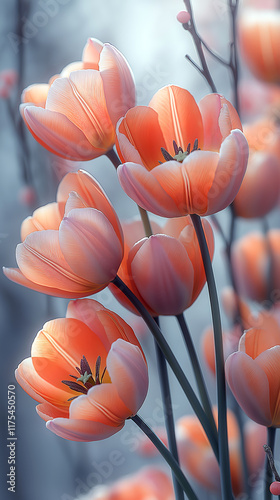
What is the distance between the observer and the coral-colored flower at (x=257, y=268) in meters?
0.31

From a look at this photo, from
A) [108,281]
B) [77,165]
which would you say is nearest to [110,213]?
[108,281]

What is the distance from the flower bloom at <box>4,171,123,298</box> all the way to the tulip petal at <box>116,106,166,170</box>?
0.03m

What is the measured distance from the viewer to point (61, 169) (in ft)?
1.12

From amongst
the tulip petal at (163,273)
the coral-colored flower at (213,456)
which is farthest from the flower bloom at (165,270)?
the coral-colored flower at (213,456)

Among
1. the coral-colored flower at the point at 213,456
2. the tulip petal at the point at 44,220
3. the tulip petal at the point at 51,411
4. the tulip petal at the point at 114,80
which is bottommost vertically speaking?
the coral-colored flower at the point at 213,456

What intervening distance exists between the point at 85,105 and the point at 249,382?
5.6 inches

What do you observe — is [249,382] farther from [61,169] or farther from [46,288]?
[61,169]

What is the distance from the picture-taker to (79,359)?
230 millimetres

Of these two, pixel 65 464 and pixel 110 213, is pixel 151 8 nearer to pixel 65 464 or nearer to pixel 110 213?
pixel 110 213

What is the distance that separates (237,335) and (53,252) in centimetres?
15

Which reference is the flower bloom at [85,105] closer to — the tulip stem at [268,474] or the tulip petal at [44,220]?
the tulip petal at [44,220]

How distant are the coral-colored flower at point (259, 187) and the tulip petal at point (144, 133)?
83 millimetres

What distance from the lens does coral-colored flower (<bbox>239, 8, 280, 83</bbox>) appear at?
29 centimetres

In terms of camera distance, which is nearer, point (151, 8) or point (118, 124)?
point (118, 124)
